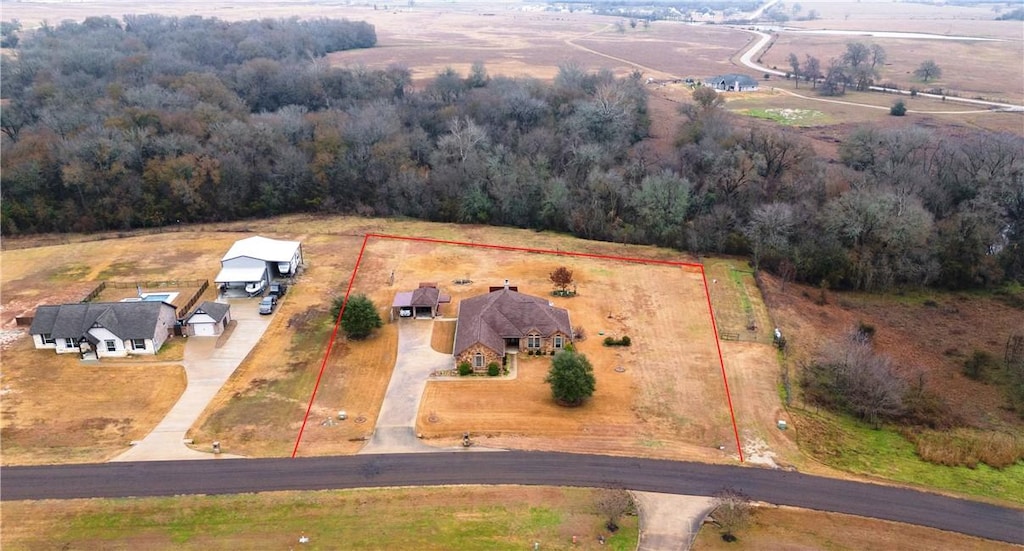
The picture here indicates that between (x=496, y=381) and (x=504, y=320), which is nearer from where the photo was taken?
(x=496, y=381)

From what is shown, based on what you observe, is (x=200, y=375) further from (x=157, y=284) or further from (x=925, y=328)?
(x=925, y=328)

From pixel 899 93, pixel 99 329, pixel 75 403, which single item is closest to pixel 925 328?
pixel 75 403

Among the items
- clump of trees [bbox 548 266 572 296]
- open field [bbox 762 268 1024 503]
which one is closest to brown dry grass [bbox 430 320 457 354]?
clump of trees [bbox 548 266 572 296]

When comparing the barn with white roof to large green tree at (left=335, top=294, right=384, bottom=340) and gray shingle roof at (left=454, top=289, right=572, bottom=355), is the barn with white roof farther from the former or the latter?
gray shingle roof at (left=454, top=289, right=572, bottom=355)

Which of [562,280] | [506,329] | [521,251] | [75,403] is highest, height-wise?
[562,280]

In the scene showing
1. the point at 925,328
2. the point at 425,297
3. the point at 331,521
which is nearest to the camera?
the point at 331,521

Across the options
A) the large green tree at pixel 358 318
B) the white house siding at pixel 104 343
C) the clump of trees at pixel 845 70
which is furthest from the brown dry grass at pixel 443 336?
the clump of trees at pixel 845 70
